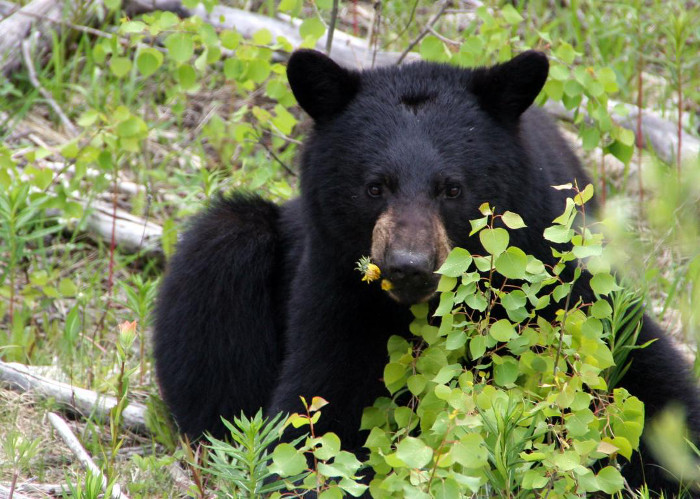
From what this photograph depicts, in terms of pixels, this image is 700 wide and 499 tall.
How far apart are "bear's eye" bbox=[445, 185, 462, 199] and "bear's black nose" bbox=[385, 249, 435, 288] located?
1.30 feet

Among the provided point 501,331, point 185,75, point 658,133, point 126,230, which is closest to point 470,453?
point 501,331

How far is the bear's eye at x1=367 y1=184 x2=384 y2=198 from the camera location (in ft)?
10.8

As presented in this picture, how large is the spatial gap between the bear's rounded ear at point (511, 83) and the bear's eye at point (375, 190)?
489 millimetres

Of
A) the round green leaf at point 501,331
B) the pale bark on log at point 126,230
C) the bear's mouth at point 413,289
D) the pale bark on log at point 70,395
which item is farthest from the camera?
the pale bark on log at point 126,230

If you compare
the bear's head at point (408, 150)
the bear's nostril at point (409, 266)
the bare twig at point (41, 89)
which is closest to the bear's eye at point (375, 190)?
the bear's head at point (408, 150)

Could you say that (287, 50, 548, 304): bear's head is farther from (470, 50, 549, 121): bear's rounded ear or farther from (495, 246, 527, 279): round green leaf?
(495, 246, 527, 279): round green leaf

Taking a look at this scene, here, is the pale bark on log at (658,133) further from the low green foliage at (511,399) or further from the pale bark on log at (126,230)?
the low green foliage at (511,399)

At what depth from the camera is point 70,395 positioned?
166 inches

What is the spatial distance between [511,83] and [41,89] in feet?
13.1

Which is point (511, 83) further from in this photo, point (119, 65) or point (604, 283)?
point (119, 65)

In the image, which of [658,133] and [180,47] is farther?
[658,133]

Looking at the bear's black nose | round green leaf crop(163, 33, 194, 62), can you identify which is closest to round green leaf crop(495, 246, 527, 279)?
the bear's black nose

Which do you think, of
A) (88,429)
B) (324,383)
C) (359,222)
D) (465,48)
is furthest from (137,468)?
(465,48)

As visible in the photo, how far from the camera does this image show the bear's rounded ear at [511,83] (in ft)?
11.0
